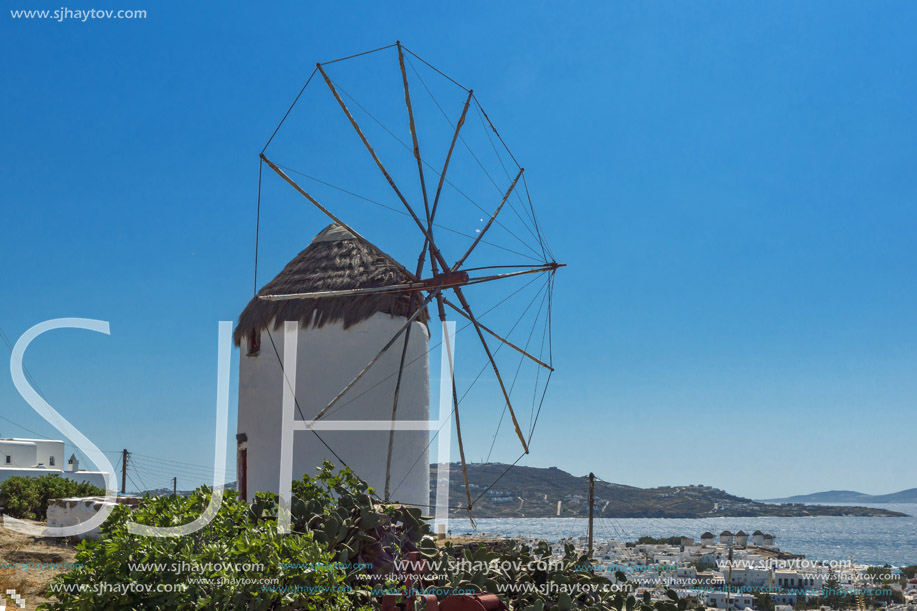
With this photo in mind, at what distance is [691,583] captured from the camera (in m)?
9.14

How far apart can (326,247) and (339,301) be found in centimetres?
154

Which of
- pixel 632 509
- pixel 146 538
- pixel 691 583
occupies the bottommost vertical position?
pixel 632 509

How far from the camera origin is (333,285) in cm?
1130

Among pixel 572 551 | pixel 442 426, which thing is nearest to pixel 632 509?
pixel 442 426

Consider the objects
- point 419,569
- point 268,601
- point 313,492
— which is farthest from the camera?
point 313,492

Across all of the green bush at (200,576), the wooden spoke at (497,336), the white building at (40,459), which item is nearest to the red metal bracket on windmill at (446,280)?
the wooden spoke at (497,336)

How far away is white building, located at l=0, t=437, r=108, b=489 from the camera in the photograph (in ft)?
71.8

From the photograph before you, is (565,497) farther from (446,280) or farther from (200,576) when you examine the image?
(200,576)

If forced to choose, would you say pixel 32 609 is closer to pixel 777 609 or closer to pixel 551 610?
pixel 551 610

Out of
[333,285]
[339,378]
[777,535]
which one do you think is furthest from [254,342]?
[777,535]

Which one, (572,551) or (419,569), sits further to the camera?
(572,551)

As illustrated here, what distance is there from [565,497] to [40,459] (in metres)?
19.6

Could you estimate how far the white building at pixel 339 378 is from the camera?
10.8 metres

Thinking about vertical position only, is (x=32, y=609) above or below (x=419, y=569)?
below
